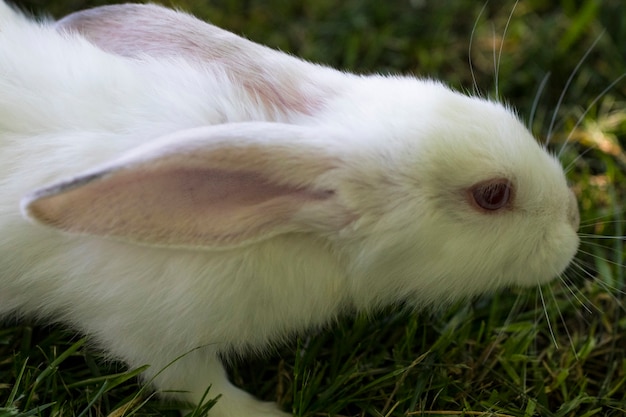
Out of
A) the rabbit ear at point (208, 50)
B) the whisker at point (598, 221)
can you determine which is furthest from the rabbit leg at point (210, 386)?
the whisker at point (598, 221)

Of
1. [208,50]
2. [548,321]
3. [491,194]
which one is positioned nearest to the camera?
[491,194]

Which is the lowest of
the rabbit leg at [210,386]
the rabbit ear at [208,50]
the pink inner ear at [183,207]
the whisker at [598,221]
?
the rabbit leg at [210,386]

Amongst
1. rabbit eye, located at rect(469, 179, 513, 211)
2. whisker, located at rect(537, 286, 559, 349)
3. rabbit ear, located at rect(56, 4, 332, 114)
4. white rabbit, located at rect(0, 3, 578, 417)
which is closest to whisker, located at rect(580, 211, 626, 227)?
whisker, located at rect(537, 286, 559, 349)

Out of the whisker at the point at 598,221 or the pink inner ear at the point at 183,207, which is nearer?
the pink inner ear at the point at 183,207

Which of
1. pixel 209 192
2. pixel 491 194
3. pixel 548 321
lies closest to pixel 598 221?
pixel 548 321

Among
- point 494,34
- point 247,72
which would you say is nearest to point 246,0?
point 494,34

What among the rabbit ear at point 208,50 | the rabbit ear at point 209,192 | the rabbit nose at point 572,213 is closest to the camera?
the rabbit ear at point 209,192

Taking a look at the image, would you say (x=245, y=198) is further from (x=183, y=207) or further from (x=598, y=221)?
(x=598, y=221)

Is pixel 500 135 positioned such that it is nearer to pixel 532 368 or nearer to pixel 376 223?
pixel 376 223

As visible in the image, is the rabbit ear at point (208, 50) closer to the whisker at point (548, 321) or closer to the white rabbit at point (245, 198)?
the white rabbit at point (245, 198)
